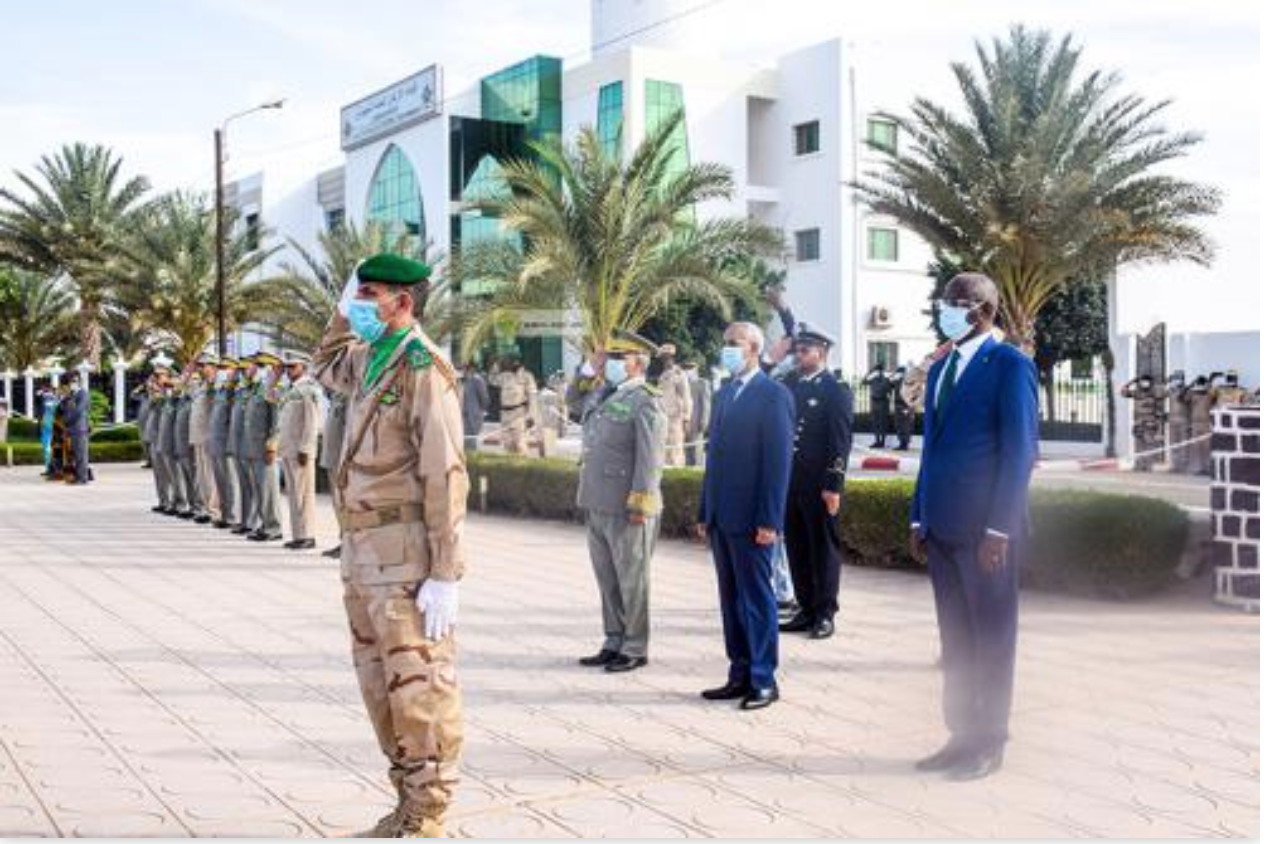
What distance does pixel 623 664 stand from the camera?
22.4 feet

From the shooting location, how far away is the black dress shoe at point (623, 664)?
6793mm

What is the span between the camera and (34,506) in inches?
680

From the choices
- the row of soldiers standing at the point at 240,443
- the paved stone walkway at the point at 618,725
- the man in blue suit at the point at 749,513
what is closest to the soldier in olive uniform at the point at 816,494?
the paved stone walkway at the point at 618,725

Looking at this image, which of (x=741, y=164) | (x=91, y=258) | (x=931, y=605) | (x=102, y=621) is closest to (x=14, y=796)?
(x=102, y=621)

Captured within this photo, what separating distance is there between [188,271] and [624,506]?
25934mm

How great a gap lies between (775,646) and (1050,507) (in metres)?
3.69

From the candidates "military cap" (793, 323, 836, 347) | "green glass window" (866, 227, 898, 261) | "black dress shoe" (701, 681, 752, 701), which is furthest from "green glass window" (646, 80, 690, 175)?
"black dress shoe" (701, 681, 752, 701)

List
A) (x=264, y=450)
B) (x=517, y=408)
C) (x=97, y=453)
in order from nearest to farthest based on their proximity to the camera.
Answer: (x=264, y=450)
(x=517, y=408)
(x=97, y=453)

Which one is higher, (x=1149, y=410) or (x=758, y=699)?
(x=1149, y=410)

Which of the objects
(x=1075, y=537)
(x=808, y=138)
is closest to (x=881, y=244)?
(x=808, y=138)

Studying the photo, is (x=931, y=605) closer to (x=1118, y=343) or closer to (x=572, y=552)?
(x=572, y=552)

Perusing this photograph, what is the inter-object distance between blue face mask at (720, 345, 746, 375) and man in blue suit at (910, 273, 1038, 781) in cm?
136

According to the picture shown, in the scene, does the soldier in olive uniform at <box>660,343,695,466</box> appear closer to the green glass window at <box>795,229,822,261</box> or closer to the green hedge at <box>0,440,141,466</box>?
the green hedge at <box>0,440,141,466</box>

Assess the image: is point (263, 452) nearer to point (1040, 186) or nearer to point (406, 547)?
point (406, 547)
